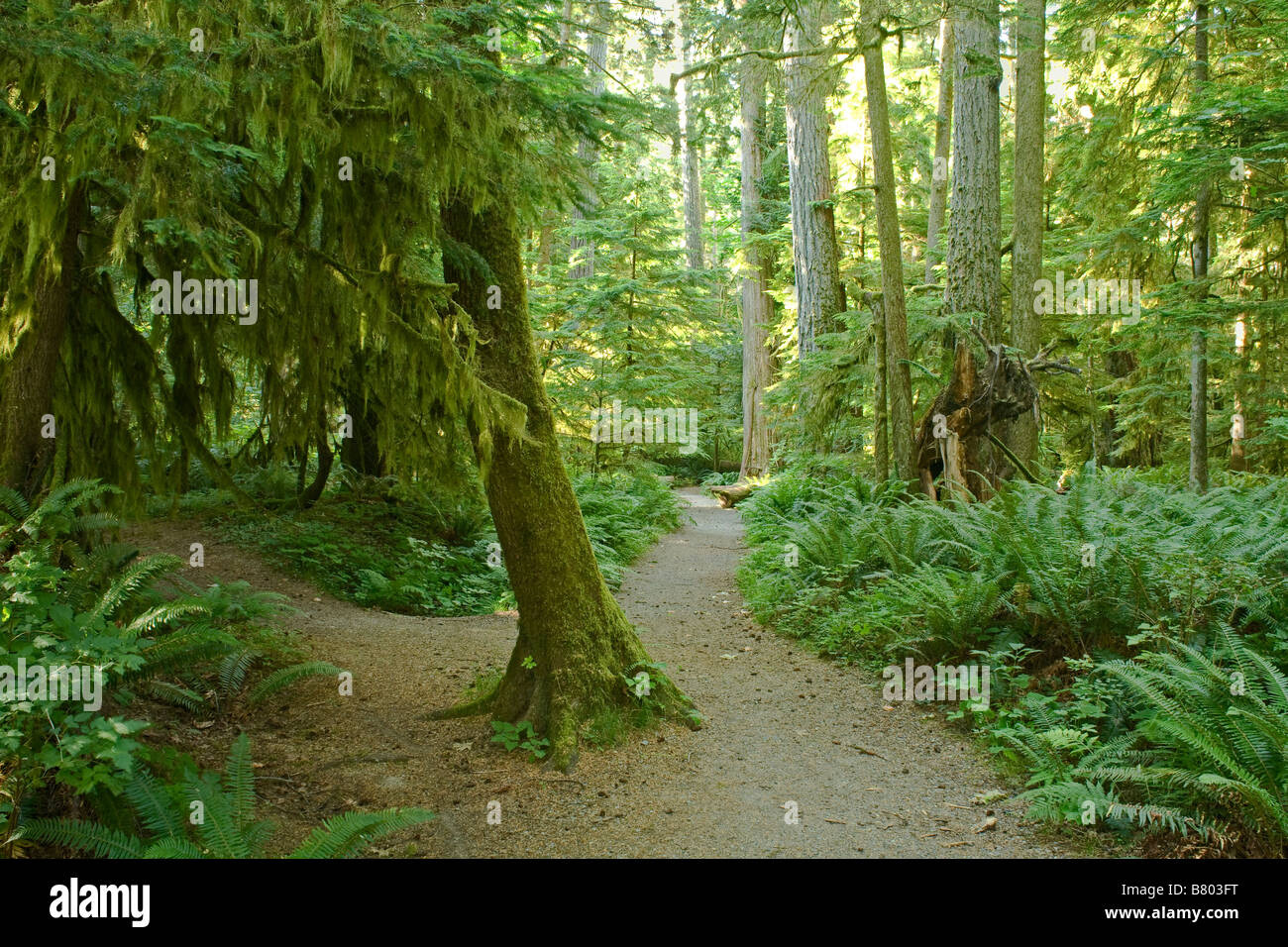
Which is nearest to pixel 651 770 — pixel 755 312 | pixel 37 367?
pixel 37 367

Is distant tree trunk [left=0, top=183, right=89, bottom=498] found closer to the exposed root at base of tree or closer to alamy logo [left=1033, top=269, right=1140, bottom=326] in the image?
the exposed root at base of tree

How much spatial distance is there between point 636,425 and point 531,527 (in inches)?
418

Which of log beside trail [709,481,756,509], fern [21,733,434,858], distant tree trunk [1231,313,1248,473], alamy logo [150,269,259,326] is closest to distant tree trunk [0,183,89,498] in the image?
alamy logo [150,269,259,326]

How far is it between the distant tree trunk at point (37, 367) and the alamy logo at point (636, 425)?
10729mm

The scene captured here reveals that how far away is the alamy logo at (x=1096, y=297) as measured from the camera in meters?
12.1

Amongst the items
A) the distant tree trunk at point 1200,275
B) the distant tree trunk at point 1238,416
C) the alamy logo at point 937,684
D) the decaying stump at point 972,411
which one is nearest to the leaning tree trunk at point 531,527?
the alamy logo at point 937,684

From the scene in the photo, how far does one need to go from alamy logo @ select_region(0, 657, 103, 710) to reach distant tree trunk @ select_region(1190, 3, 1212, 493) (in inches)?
439

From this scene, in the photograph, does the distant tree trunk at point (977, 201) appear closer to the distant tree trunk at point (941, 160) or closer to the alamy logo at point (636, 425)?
the distant tree trunk at point (941, 160)

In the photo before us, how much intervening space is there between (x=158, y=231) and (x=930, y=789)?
16.0 ft

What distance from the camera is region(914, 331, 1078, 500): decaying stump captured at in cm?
914

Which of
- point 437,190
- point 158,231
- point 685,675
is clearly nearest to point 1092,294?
point 685,675

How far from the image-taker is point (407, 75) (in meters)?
3.75

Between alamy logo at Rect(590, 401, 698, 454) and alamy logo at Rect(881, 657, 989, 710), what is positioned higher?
alamy logo at Rect(590, 401, 698, 454)
